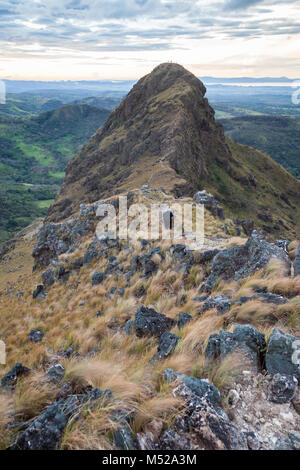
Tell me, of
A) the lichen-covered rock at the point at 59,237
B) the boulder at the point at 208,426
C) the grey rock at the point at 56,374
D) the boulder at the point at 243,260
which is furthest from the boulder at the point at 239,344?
the lichen-covered rock at the point at 59,237

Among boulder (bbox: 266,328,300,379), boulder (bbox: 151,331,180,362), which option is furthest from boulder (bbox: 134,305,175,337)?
boulder (bbox: 266,328,300,379)

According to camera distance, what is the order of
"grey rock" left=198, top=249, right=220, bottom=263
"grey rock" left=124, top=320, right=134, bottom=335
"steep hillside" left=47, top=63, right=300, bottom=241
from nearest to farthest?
"grey rock" left=124, top=320, right=134, bottom=335, "grey rock" left=198, top=249, right=220, bottom=263, "steep hillside" left=47, top=63, right=300, bottom=241

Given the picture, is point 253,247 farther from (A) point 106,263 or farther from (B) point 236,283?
(A) point 106,263

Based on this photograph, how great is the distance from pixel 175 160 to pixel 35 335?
2432 inches

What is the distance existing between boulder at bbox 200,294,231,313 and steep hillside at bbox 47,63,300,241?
52449 mm

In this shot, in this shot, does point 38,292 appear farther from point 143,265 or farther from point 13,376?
point 13,376

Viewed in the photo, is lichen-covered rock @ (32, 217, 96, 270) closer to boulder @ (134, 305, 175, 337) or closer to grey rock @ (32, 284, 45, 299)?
grey rock @ (32, 284, 45, 299)

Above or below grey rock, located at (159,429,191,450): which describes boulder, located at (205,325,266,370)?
above

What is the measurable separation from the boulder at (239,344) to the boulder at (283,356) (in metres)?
0.19

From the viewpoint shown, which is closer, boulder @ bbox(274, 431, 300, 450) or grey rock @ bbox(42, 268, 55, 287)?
boulder @ bbox(274, 431, 300, 450)

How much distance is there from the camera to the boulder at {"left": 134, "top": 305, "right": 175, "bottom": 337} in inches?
231

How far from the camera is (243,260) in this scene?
27.1 ft
